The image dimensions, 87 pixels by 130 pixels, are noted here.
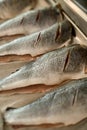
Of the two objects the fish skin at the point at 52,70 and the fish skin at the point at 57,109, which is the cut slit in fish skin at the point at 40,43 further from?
the fish skin at the point at 57,109

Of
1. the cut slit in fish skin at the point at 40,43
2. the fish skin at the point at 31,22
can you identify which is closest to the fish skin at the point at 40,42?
the cut slit in fish skin at the point at 40,43

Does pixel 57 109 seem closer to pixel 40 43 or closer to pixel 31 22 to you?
pixel 40 43

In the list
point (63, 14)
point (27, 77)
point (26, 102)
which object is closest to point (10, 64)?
point (27, 77)

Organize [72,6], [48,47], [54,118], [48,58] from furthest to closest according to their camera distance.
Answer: [72,6]
[48,47]
[48,58]
[54,118]

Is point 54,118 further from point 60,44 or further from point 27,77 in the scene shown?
point 60,44

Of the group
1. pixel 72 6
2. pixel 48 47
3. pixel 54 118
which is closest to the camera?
pixel 54 118

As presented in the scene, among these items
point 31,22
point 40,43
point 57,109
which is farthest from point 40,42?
point 57,109

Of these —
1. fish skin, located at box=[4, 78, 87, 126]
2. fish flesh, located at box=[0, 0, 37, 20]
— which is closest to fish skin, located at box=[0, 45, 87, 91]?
fish skin, located at box=[4, 78, 87, 126]
